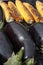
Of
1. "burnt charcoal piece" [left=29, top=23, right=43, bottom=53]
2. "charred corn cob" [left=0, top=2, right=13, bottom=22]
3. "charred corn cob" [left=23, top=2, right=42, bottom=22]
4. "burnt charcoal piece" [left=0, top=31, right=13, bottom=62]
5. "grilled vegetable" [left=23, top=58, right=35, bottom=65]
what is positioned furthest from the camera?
"charred corn cob" [left=23, top=2, right=42, bottom=22]

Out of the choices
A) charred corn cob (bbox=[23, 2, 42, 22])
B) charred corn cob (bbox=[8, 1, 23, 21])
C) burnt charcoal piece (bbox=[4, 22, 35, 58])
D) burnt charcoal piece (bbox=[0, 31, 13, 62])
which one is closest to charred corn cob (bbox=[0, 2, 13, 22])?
charred corn cob (bbox=[8, 1, 23, 21])

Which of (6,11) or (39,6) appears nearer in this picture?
(6,11)

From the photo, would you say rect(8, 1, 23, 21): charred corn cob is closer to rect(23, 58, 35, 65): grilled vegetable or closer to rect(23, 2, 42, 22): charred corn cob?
rect(23, 2, 42, 22): charred corn cob

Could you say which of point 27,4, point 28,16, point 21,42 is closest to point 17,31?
point 21,42

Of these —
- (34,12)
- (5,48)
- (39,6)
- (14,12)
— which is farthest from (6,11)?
(5,48)

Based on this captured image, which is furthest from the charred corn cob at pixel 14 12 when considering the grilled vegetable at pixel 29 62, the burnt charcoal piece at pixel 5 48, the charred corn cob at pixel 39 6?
the grilled vegetable at pixel 29 62

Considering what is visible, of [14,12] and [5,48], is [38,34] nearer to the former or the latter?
[5,48]
